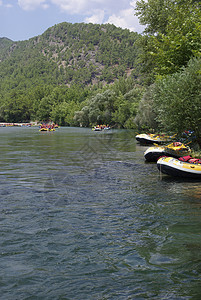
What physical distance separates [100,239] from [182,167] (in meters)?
9.75

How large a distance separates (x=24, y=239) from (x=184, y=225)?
5018 mm

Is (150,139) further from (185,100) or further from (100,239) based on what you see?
(100,239)

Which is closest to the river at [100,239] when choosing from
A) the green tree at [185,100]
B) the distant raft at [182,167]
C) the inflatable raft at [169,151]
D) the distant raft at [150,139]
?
the distant raft at [182,167]

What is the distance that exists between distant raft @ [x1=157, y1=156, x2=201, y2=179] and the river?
1.73 ft

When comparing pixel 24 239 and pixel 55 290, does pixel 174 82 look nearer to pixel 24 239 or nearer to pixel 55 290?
pixel 24 239

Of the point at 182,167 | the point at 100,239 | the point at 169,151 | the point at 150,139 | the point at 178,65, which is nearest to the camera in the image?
the point at 100,239

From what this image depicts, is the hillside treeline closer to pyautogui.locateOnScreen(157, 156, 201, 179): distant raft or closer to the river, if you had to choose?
pyautogui.locateOnScreen(157, 156, 201, 179): distant raft

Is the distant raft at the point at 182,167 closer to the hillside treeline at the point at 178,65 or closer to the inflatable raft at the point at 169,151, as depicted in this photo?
the inflatable raft at the point at 169,151

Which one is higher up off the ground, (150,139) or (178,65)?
(178,65)

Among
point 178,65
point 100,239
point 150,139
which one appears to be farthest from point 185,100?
point 150,139

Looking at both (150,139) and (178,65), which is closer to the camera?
(178,65)

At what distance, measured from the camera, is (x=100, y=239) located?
373 inches

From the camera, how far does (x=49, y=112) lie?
158 m

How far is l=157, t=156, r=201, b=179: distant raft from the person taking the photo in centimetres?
1781
